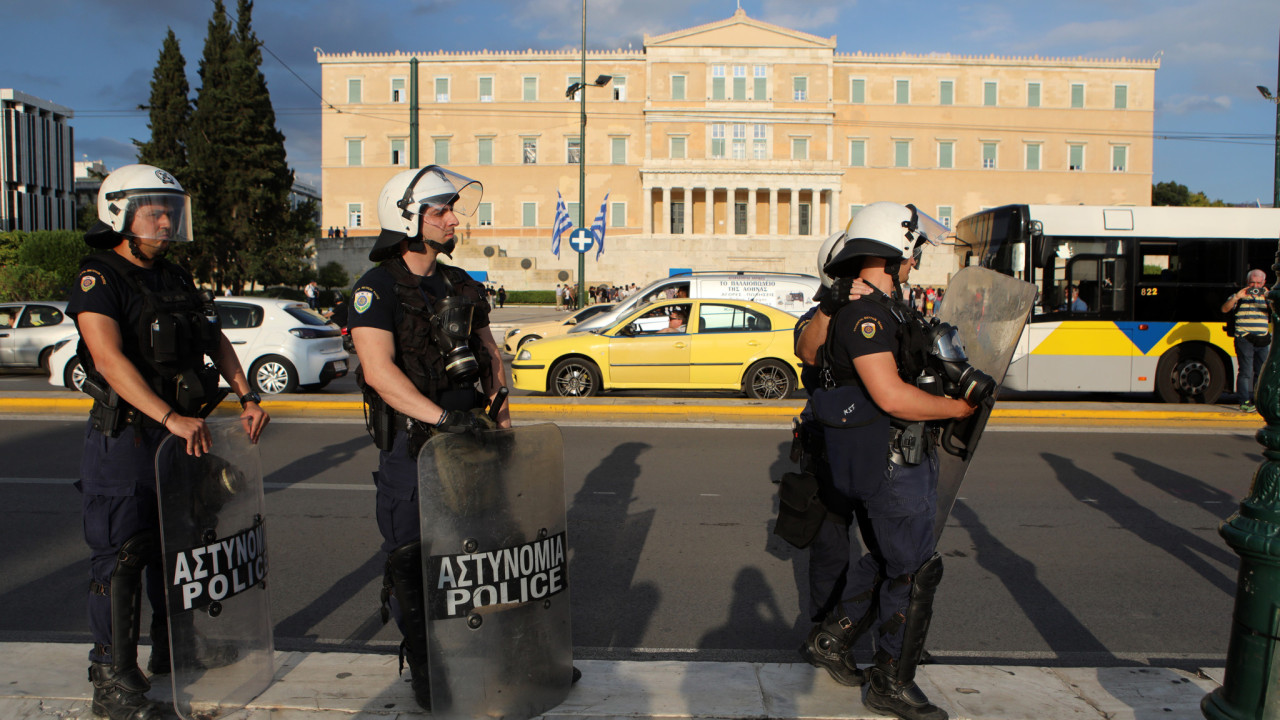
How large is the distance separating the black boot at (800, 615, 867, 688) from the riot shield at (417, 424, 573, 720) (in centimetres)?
107

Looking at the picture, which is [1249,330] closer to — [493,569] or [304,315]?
[493,569]

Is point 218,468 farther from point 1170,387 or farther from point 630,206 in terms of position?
point 630,206

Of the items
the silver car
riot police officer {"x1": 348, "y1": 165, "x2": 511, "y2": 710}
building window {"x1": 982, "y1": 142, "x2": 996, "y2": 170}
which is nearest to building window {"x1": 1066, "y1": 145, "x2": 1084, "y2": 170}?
building window {"x1": 982, "y1": 142, "x2": 996, "y2": 170}

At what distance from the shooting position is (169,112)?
42.3m

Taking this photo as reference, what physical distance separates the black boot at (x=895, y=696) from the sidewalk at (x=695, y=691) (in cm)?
6

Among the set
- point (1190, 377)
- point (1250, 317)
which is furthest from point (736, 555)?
point (1190, 377)

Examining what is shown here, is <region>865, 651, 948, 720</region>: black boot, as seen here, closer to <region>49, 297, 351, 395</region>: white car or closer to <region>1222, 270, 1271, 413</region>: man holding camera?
<region>1222, 270, 1271, 413</region>: man holding camera

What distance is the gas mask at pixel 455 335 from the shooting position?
9.48 ft

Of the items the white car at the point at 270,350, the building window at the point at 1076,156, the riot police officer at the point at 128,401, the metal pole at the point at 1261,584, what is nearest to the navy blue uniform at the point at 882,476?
the metal pole at the point at 1261,584

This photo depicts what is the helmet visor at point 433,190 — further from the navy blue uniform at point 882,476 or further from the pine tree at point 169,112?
the pine tree at point 169,112

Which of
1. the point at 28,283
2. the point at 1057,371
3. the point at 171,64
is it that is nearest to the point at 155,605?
the point at 1057,371

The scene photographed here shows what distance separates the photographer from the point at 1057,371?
12141 millimetres

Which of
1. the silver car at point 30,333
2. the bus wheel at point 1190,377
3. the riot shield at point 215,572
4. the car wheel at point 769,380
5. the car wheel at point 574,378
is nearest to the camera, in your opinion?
the riot shield at point 215,572

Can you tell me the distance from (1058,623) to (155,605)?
13.3 ft
